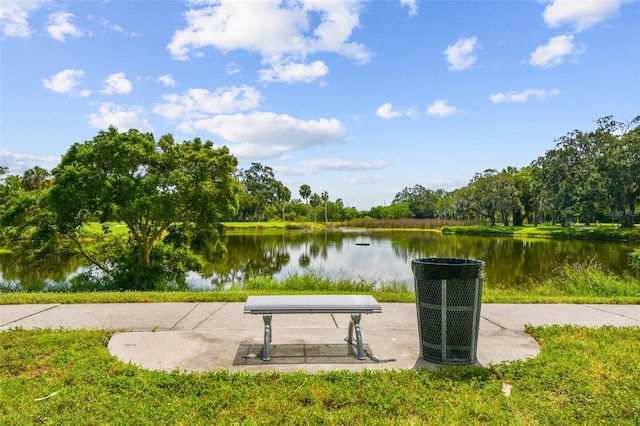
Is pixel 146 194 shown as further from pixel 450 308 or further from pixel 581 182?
pixel 581 182

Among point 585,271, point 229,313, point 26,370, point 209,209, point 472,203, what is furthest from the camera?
point 472,203

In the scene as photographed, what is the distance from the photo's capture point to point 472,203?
64125 millimetres

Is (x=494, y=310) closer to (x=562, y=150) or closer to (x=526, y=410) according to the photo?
(x=526, y=410)

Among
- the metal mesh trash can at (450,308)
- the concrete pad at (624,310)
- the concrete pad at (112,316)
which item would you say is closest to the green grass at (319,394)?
the metal mesh trash can at (450,308)

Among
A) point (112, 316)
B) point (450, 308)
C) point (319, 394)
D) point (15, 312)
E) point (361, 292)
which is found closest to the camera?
point (319, 394)

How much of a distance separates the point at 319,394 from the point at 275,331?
2123 mm

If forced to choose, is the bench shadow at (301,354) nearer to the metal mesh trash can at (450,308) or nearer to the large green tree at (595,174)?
the metal mesh trash can at (450,308)

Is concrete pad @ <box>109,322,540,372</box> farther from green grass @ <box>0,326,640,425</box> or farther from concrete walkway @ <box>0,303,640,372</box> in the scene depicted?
green grass @ <box>0,326,640,425</box>

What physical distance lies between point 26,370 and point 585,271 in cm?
1189

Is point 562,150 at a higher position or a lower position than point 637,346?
higher

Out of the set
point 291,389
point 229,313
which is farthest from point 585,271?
point 291,389

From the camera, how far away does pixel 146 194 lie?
13695mm

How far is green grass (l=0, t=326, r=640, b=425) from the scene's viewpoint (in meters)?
3.05

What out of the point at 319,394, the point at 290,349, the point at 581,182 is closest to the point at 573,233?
the point at 581,182
